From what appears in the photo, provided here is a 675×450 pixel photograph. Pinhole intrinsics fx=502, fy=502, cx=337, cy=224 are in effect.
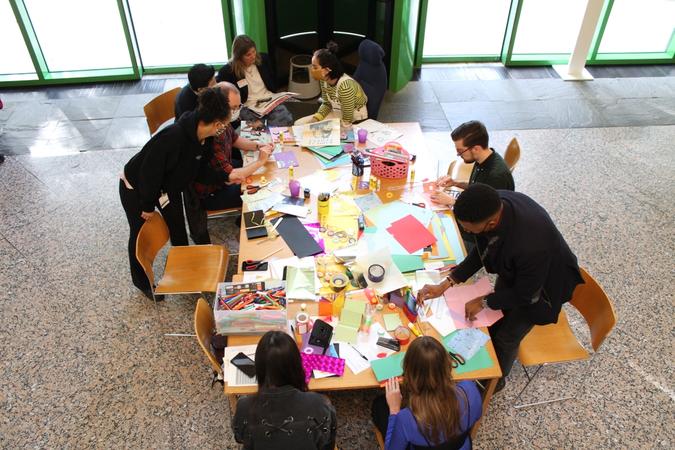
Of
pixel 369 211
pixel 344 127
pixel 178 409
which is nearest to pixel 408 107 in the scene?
pixel 344 127

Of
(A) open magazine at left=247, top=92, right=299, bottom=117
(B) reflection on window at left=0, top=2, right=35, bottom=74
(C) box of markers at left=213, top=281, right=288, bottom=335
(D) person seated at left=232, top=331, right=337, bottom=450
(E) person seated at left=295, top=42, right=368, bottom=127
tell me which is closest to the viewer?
(D) person seated at left=232, top=331, right=337, bottom=450

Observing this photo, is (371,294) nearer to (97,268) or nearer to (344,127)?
(344,127)

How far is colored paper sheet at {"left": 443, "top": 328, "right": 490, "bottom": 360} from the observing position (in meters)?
2.78

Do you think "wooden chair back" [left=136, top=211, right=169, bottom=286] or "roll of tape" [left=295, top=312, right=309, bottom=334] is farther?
"wooden chair back" [left=136, top=211, right=169, bottom=286]

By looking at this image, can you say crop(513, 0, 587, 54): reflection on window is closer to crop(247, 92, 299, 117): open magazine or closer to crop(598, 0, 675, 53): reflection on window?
crop(598, 0, 675, 53): reflection on window

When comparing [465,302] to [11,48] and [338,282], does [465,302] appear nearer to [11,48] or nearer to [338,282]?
[338,282]

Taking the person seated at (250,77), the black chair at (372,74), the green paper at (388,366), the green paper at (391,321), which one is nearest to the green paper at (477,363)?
the green paper at (388,366)

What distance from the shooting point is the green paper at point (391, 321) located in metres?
2.90

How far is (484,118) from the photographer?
21.0 ft

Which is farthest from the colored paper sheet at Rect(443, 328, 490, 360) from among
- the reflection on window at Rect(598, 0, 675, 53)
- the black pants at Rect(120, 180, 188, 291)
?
the reflection on window at Rect(598, 0, 675, 53)

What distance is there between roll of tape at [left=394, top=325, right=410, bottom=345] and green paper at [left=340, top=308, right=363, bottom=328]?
0.22 metres

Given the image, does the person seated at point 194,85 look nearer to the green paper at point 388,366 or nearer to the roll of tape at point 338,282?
the roll of tape at point 338,282

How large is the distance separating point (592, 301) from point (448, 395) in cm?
141

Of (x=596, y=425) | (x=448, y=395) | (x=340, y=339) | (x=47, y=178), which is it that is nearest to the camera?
(x=448, y=395)
